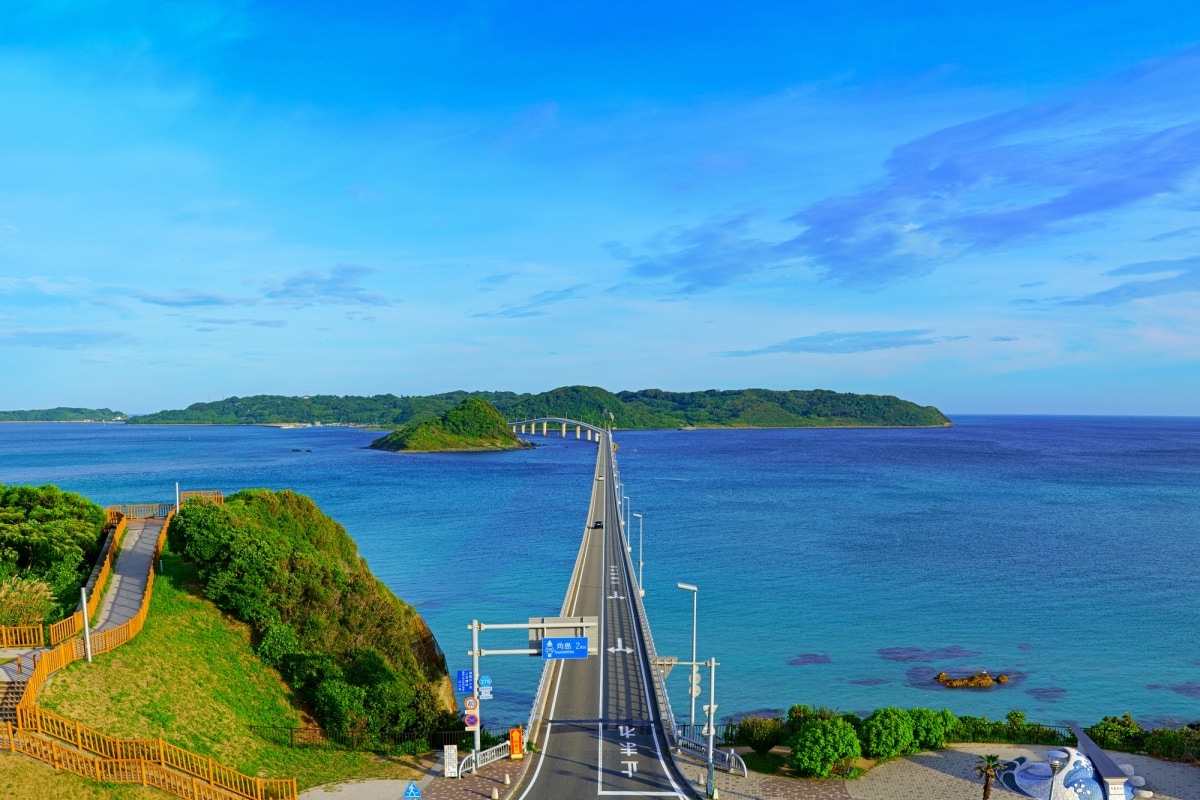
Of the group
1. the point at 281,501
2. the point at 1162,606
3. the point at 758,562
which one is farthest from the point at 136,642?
the point at 1162,606

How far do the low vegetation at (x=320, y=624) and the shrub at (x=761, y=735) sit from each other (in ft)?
37.3

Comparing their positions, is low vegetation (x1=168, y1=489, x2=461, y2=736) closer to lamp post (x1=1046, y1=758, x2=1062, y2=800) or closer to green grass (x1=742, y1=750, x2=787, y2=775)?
green grass (x1=742, y1=750, x2=787, y2=775)

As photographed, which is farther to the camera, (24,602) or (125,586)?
(125,586)

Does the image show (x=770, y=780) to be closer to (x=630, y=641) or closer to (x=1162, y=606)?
(x=630, y=641)

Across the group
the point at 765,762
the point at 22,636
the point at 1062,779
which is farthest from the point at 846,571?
the point at 22,636

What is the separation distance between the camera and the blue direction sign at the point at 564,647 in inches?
1026

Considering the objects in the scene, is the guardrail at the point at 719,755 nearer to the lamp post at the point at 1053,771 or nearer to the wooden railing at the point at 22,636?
the lamp post at the point at 1053,771

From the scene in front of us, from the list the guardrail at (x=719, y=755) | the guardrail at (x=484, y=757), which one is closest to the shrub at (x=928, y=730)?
the guardrail at (x=719, y=755)

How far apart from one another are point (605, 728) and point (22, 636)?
2018 centimetres

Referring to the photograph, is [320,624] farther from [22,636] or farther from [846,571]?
[846,571]

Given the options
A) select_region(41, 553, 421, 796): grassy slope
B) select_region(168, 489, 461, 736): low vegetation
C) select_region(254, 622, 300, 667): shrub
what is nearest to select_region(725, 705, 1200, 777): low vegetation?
select_region(168, 489, 461, 736): low vegetation

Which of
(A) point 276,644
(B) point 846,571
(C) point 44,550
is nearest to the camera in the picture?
(A) point 276,644

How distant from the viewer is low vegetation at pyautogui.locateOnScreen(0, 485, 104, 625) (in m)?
26.8

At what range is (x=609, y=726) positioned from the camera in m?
28.4
